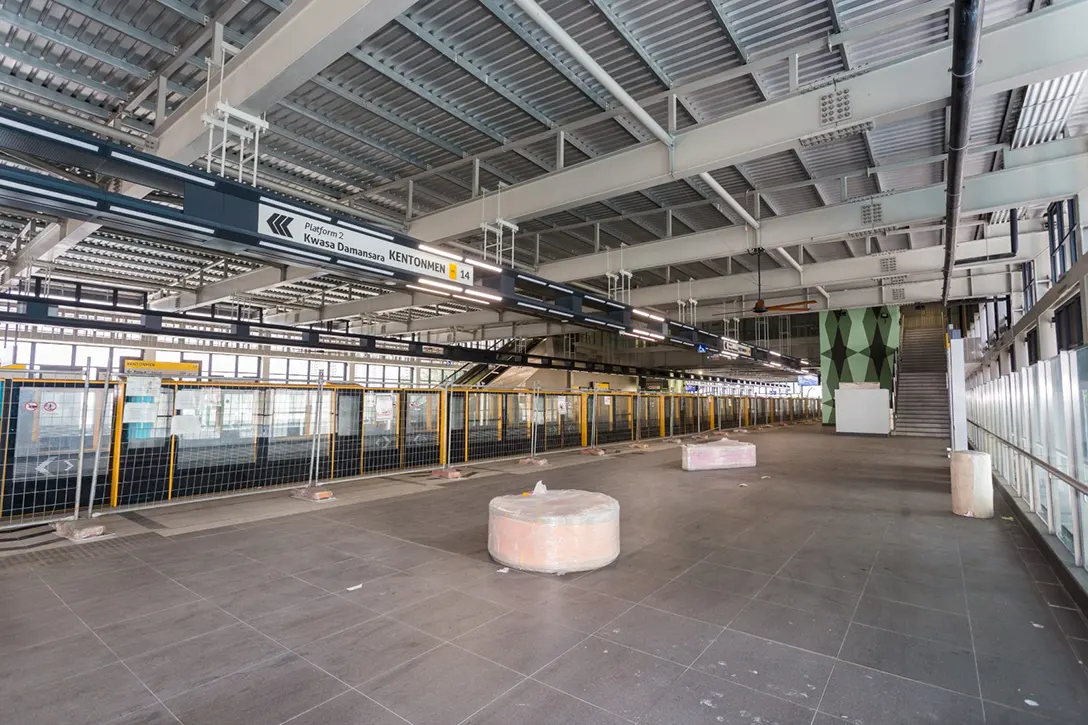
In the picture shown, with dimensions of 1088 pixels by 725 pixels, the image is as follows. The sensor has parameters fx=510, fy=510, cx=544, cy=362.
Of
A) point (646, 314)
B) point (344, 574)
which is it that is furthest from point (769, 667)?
point (646, 314)

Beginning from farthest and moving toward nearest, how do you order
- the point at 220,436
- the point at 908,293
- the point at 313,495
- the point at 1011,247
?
the point at 908,293
the point at 1011,247
the point at 220,436
the point at 313,495

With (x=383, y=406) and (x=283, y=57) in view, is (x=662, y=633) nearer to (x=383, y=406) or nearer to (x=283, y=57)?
(x=283, y=57)

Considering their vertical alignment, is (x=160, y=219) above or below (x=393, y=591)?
above

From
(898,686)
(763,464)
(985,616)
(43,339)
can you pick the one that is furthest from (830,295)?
(43,339)

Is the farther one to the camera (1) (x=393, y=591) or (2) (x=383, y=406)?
(2) (x=383, y=406)

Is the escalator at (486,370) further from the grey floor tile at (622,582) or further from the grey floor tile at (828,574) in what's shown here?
the grey floor tile at (828,574)

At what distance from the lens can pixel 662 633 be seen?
3.68m

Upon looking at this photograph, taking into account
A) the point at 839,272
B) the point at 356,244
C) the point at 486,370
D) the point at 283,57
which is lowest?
the point at 486,370

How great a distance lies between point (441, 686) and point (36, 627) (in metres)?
3.21

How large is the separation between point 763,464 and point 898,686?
36.8 feet

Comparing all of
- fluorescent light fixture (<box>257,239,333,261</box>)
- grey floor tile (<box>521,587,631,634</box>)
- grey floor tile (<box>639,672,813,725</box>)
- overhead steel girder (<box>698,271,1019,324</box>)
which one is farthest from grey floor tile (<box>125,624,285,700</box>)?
overhead steel girder (<box>698,271,1019,324</box>)

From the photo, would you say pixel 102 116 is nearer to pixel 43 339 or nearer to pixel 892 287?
pixel 43 339

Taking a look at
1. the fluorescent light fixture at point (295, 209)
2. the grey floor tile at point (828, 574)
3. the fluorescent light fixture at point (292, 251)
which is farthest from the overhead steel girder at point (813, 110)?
the grey floor tile at point (828, 574)

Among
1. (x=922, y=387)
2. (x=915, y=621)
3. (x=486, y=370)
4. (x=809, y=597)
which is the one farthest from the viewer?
(x=486, y=370)
